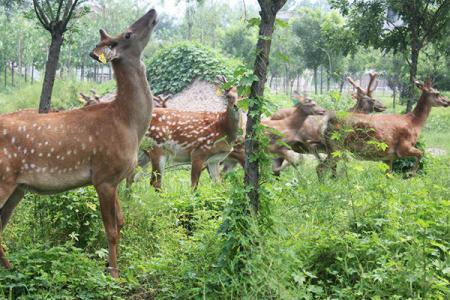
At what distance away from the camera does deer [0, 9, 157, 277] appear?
5.12 meters

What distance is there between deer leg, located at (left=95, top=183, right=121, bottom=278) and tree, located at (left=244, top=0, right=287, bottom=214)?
4.16 ft

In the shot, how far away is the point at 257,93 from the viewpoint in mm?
4637

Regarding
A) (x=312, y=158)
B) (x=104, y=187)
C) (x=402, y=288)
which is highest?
(x=104, y=187)

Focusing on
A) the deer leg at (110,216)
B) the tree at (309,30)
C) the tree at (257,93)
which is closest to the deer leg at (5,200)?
the deer leg at (110,216)

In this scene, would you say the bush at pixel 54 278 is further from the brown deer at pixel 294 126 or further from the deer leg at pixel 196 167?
the brown deer at pixel 294 126

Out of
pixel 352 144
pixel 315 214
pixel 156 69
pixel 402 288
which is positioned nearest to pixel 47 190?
pixel 315 214

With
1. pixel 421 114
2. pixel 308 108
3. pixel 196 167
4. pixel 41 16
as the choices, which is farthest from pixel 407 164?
pixel 41 16

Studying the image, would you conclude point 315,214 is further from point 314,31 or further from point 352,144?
point 314,31

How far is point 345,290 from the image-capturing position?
14.2ft

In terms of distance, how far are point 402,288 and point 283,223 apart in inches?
41.2

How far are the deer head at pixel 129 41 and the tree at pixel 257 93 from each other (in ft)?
4.78

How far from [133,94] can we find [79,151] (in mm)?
761

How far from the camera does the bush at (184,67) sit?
59.5ft

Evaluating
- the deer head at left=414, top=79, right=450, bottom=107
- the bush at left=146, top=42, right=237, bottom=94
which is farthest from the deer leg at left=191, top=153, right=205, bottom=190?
the bush at left=146, top=42, right=237, bottom=94
